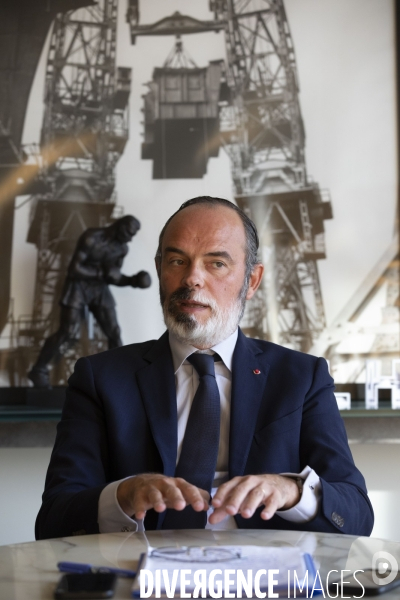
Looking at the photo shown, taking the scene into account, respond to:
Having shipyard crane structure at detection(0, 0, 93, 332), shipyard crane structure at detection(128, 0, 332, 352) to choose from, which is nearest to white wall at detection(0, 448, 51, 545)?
shipyard crane structure at detection(0, 0, 93, 332)

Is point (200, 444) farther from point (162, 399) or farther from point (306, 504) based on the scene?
point (306, 504)

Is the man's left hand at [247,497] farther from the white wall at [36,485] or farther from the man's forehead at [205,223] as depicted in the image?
the white wall at [36,485]

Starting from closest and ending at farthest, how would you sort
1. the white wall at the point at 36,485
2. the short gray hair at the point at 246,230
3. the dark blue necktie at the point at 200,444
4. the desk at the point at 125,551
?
the desk at the point at 125,551, the dark blue necktie at the point at 200,444, the short gray hair at the point at 246,230, the white wall at the point at 36,485

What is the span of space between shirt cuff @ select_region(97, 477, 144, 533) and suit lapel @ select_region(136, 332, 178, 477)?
0.20 metres

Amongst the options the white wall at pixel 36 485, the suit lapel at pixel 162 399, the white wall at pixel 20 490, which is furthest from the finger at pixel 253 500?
the white wall at pixel 20 490

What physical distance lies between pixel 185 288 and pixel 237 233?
203mm

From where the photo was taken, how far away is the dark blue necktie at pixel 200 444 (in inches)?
55.4

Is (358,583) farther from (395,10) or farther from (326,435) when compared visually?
(395,10)

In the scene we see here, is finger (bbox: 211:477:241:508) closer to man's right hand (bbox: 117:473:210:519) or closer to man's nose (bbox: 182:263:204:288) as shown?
man's right hand (bbox: 117:473:210:519)

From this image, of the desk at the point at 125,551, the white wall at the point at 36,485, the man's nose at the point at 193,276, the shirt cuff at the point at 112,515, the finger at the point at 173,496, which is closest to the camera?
the desk at the point at 125,551

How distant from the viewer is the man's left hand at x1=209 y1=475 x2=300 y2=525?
1087mm

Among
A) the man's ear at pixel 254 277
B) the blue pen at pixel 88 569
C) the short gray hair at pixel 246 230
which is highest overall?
the short gray hair at pixel 246 230

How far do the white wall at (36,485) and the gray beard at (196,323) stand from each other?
1513mm

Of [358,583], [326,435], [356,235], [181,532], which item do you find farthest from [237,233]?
[356,235]
